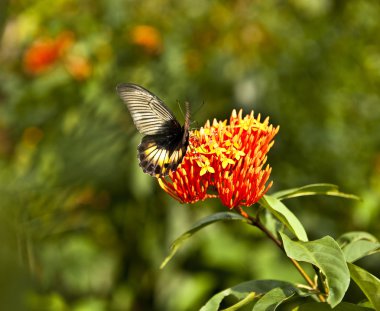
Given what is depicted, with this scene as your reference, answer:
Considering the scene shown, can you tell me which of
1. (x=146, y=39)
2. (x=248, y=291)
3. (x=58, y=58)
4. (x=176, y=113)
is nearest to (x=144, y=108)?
(x=248, y=291)

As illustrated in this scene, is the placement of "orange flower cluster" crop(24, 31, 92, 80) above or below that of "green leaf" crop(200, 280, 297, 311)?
above

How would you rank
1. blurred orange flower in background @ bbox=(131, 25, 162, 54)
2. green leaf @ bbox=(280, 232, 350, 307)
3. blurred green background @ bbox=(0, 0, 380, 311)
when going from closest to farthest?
1. green leaf @ bbox=(280, 232, 350, 307)
2. blurred green background @ bbox=(0, 0, 380, 311)
3. blurred orange flower in background @ bbox=(131, 25, 162, 54)

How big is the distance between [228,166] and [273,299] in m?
0.22

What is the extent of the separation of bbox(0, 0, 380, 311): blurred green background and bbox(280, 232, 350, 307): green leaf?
1.03 metres

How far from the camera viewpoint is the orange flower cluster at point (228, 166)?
0.95 metres

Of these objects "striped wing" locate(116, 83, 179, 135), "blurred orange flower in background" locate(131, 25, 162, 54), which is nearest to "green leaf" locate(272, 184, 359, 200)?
"striped wing" locate(116, 83, 179, 135)

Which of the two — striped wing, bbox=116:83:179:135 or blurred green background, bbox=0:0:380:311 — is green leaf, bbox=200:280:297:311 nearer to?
striped wing, bbox=116:83:179:135

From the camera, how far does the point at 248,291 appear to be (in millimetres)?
989

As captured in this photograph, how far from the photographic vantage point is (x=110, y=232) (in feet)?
10.0

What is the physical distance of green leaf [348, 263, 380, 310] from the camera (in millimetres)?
861

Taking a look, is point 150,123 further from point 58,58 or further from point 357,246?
point 58,58

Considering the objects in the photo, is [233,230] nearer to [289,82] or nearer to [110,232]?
[110,232]

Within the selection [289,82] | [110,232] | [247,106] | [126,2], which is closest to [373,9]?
[289,82]

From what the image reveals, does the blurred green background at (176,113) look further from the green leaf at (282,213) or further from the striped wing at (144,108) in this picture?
the green leaf at (282,213)
